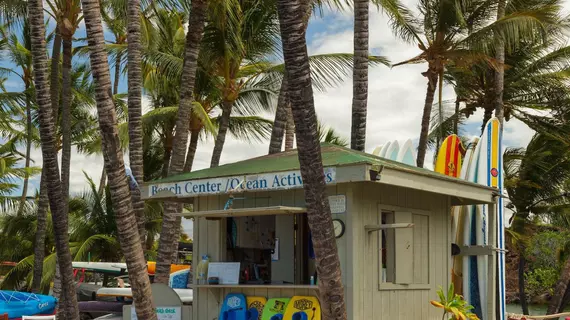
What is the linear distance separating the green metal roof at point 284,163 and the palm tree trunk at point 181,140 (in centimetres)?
299

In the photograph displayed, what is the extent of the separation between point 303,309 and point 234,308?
3.83ft

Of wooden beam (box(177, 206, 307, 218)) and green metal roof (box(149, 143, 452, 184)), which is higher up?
green metal roof (box(149, 143, 452, 184))

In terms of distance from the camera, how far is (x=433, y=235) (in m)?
12.2

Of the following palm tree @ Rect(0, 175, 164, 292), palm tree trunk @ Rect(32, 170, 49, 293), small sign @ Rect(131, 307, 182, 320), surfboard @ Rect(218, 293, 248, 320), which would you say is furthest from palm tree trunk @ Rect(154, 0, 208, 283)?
palm tree @ Rect(0, 175, 164, 292)

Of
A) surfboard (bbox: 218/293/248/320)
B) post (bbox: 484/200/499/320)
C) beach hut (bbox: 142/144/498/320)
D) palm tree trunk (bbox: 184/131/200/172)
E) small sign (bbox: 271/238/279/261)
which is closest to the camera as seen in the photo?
beach hut (bbox: 142/144/498/320)

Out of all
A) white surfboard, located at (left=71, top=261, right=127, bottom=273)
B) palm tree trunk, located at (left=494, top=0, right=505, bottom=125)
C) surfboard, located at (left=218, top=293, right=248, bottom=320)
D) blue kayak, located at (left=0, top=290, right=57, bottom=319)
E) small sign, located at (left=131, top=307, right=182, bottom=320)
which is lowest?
blue kayak, located at (left=0, top=290, right=57, bottom=319)

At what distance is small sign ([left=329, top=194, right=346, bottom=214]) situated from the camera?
10648 mm

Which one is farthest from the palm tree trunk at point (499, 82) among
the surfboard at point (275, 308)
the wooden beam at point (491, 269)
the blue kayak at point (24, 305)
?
the surfboard at point (275, 308)

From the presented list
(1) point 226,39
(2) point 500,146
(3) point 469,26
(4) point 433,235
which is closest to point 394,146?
(2) point 500,146

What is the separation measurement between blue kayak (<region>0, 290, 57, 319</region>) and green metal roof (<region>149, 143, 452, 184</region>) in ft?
21.0

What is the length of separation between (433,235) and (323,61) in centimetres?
939

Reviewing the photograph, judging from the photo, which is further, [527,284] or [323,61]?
[527,284]

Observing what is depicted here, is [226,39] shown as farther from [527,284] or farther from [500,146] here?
[527,284]

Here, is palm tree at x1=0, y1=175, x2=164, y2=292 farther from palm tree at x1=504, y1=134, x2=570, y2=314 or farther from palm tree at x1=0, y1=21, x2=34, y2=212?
palm tree at x1=504, y1=134, x2=570, y2=314
